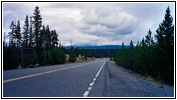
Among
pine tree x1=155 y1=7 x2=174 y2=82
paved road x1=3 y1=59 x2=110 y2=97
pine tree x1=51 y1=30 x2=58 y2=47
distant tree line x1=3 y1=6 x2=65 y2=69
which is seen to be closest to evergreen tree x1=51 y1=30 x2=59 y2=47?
pine tree x1=51 y1=30 x2=58 y2=47

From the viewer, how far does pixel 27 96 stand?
8055 millimetres

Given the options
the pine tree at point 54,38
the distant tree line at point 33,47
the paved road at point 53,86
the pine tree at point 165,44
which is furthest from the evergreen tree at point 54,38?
the paved road at point 53,86

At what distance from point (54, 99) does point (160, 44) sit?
118 ft

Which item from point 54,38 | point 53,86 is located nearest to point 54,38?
point 54,38

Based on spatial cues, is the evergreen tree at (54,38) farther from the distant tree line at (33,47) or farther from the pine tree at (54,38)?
the distant tree line at (33,47)

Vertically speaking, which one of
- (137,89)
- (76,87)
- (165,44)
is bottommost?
(137,89)

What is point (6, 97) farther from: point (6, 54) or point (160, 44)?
point (6, 54)

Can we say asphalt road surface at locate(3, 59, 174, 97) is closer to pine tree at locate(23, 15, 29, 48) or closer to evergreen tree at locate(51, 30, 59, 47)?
pine tree at locate(23, 15, 29, 48)

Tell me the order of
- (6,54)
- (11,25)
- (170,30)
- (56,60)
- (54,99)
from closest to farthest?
1. (54,99)
2. (170,30)
3. (6,54)
4. (56,60)
5. (11,25)

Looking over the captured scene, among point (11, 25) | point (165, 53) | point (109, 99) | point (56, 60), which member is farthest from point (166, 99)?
point (11, 25)

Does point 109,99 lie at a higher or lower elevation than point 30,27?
lower

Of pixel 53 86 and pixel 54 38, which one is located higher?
pixel 54 38

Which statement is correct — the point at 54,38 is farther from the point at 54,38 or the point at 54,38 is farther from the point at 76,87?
the point at 76,87

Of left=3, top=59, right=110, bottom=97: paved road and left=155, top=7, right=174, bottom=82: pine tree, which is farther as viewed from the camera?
left=155, top=7, right=174, bottom=82: pine tree
